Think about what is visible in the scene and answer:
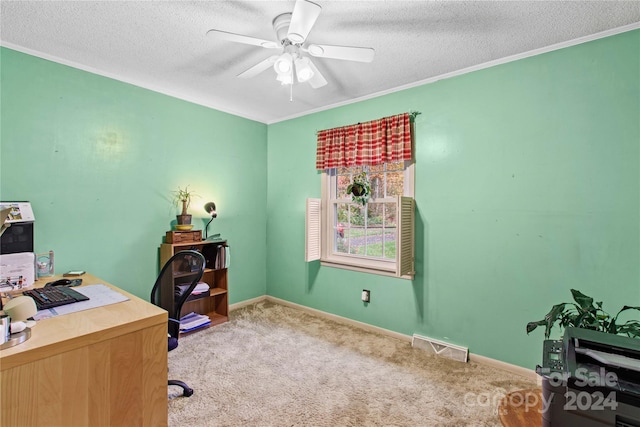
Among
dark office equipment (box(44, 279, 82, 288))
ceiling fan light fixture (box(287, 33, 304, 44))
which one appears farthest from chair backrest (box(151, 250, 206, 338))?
ceiling fan light fixture (box(287, 33, 304, 44))

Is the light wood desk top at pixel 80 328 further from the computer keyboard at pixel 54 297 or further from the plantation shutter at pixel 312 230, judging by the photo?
the plantation shutter at pixel 312 230

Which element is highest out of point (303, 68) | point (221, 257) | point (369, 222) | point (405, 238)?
point (303, 68)

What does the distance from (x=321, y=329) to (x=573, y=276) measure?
7.37 feet

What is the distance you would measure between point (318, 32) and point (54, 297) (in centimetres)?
234

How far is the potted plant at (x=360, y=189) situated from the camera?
125 inches

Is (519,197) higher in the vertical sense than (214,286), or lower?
higher

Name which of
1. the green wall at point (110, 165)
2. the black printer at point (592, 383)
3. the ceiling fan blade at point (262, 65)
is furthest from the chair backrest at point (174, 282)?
the black printer at point (592, 383)

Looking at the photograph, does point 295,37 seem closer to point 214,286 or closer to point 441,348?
point 441,348

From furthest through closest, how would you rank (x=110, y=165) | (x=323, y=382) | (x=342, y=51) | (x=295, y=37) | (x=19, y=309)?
(x=110, y=165) → (x=323, y=382) → (x=342, y=51) → (x=295, y=37) → (x=19, y=309)

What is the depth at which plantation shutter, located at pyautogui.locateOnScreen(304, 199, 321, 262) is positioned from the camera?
3.33 metres

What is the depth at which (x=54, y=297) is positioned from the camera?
1.74 meters

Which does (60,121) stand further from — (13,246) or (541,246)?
(541,246)

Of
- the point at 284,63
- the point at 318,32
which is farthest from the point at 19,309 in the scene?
the point at 318,32

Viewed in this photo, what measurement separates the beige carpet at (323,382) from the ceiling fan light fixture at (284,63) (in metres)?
2.20
